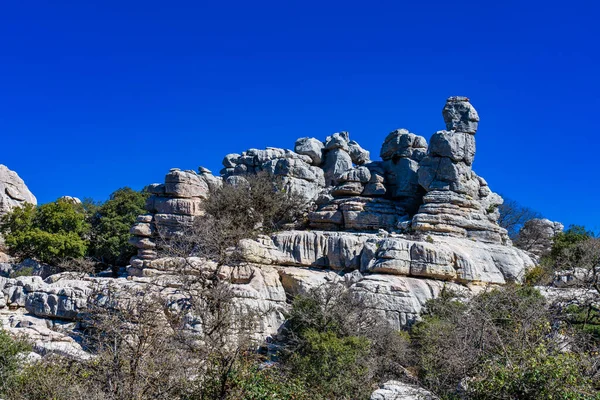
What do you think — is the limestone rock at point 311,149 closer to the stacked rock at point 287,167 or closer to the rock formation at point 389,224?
the stacked rock at point 287,167

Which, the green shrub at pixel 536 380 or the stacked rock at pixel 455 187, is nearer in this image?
the green shrub at pixel 536 380

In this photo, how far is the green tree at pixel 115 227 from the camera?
33.3 metres

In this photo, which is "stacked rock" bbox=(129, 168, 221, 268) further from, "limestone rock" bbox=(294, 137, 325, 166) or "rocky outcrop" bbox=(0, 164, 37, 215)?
"rocky outcrop" bbox=(0, 164, 37, 215)

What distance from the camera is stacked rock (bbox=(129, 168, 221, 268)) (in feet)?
98.3

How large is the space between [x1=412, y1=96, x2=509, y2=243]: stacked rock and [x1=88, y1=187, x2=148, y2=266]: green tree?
64.7ft

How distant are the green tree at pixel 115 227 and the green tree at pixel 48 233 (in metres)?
0.85

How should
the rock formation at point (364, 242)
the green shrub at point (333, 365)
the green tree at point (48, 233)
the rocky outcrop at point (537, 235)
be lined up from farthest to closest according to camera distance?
the rocky outcrop at point (537, 235) < the green tree at point (48, 233) < the rock formation at point (364, 242) < the green shrub at point (333, 365)

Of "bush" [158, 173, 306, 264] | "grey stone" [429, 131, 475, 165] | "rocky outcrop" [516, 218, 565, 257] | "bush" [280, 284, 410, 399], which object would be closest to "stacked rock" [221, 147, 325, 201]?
"bush" [158, 173, 306, 264]

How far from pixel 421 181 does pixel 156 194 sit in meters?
17.4

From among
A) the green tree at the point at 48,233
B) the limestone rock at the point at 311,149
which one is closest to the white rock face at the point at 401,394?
the green tree at the point at 48,233

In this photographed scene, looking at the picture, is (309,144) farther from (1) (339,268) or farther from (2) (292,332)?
(2) (292,332)

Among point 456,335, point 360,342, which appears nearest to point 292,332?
point 360,342

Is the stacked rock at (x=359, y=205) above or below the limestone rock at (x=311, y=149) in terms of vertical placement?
below

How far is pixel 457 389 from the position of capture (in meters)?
10.9
